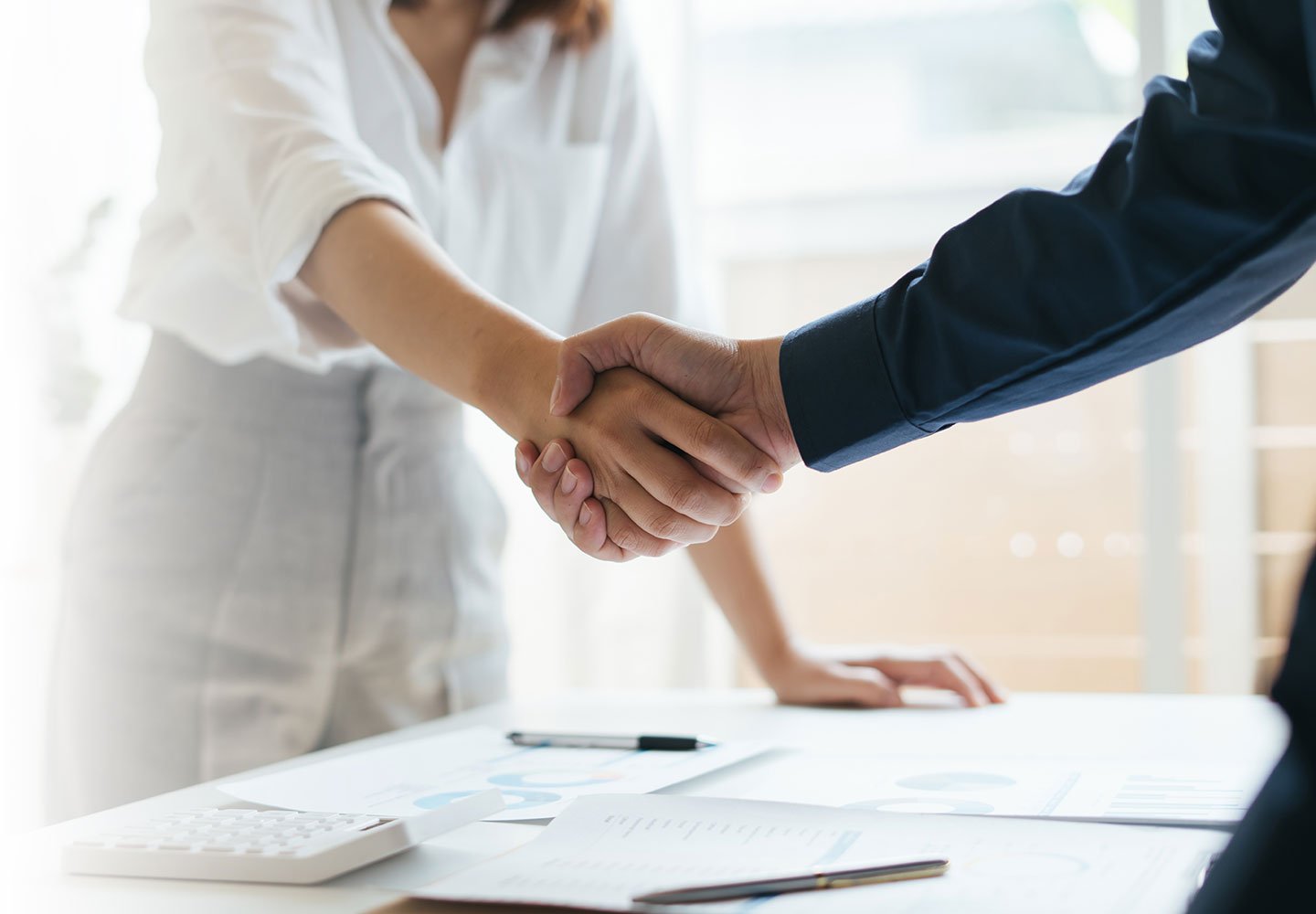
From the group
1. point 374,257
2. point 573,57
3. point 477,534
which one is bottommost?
point 477,534

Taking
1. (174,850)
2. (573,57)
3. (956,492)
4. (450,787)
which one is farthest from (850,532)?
(174,850)

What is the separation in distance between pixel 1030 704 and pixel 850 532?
114 cm

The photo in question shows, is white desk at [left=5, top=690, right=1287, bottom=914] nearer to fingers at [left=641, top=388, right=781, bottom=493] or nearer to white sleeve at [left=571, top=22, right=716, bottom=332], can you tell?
fingers at [left=641, top=388, right=781, bottom=493]

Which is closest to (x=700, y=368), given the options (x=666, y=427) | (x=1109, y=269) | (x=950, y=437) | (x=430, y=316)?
(x=666, y=427)

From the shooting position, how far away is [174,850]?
52cm

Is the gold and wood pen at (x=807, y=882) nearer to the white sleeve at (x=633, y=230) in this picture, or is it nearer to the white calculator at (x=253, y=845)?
the white calculator at (x=253, y=845)

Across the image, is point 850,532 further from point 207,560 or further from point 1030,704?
point 207,560

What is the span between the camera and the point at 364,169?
2.83ft

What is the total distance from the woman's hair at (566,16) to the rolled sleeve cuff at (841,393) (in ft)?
1.97

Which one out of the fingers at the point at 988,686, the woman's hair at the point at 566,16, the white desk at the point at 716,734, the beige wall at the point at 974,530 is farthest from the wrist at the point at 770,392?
the beige wall at the point at 974,530

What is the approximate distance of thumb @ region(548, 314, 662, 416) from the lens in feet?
2.75

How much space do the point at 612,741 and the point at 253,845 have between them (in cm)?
33

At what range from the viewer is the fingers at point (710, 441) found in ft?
2.71

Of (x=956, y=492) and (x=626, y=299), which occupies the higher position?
(x=626, y=299)
